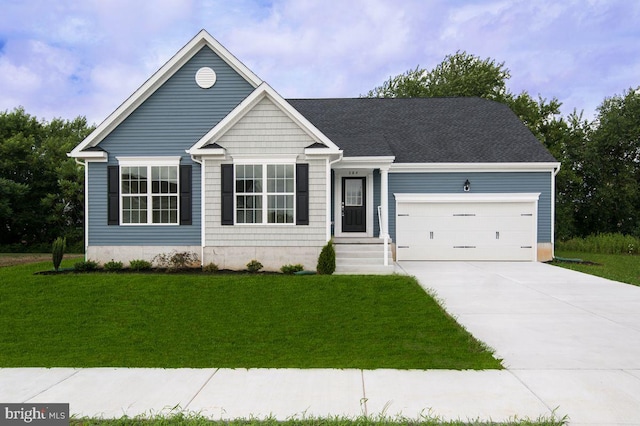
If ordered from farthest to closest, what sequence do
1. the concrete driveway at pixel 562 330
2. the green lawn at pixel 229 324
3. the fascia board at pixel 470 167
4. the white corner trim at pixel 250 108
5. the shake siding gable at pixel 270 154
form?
the fascia board at pixel 470 167, the shake siding gable at pixel 270 154, the white corner trim at pixel 250 108, the green lawn at pixel 229 324, the concrete driveway at pixel 562 330

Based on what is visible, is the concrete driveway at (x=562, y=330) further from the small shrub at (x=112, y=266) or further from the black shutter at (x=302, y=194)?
the small shrub at (x=112, y=266)

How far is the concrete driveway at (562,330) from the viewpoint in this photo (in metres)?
4.11

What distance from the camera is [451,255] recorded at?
48.0 ft

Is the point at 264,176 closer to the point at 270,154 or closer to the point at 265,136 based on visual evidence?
the point at 270,154

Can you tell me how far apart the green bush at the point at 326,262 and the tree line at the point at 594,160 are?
1883 centimetres

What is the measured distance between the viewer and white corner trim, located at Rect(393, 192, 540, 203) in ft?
47.4

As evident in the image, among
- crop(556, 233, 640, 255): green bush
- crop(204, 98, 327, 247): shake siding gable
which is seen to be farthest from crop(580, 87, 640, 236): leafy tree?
crop(204, 98, 327, 247): shake siding gable

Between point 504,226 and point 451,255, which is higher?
point 504,226

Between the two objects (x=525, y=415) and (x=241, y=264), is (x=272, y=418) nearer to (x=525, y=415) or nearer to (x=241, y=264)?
(x=525, y=415)

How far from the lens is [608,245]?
1925cm

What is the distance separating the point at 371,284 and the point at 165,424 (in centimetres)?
620

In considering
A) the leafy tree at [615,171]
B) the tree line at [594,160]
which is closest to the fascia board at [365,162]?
the tree line at [594,160]

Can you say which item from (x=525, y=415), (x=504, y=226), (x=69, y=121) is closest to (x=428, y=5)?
(x=504, y=226)

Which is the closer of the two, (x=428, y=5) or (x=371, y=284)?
(x=371, y=284)
